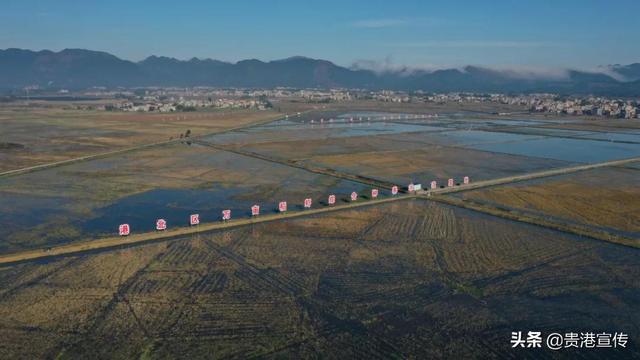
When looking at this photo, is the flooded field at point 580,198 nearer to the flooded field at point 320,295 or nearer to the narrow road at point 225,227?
the narrow road at point 225,227

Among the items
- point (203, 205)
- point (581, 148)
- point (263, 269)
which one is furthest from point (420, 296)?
point (581, 148)

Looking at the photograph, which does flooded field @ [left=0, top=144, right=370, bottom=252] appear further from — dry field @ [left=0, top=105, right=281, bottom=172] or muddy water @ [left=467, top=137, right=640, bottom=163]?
muddy water @ [left=467, top=137, right=640, bottom=163]

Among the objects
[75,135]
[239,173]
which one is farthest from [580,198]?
[75,135]

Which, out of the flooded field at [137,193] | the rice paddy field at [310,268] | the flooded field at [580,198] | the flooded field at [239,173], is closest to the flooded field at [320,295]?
the rice paddy field at [310,268]

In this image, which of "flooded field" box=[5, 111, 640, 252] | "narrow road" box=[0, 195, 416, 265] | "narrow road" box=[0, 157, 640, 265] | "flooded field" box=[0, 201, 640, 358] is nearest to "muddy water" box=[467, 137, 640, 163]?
"flooded field" box=[5, 111, 640, 252]

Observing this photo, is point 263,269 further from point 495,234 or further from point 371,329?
point 495,234

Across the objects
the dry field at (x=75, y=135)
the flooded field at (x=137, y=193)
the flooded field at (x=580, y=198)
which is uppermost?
the dry field at (x=75, y=135)

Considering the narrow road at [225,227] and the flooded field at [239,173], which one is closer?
→ the narrow road at [225,227]
